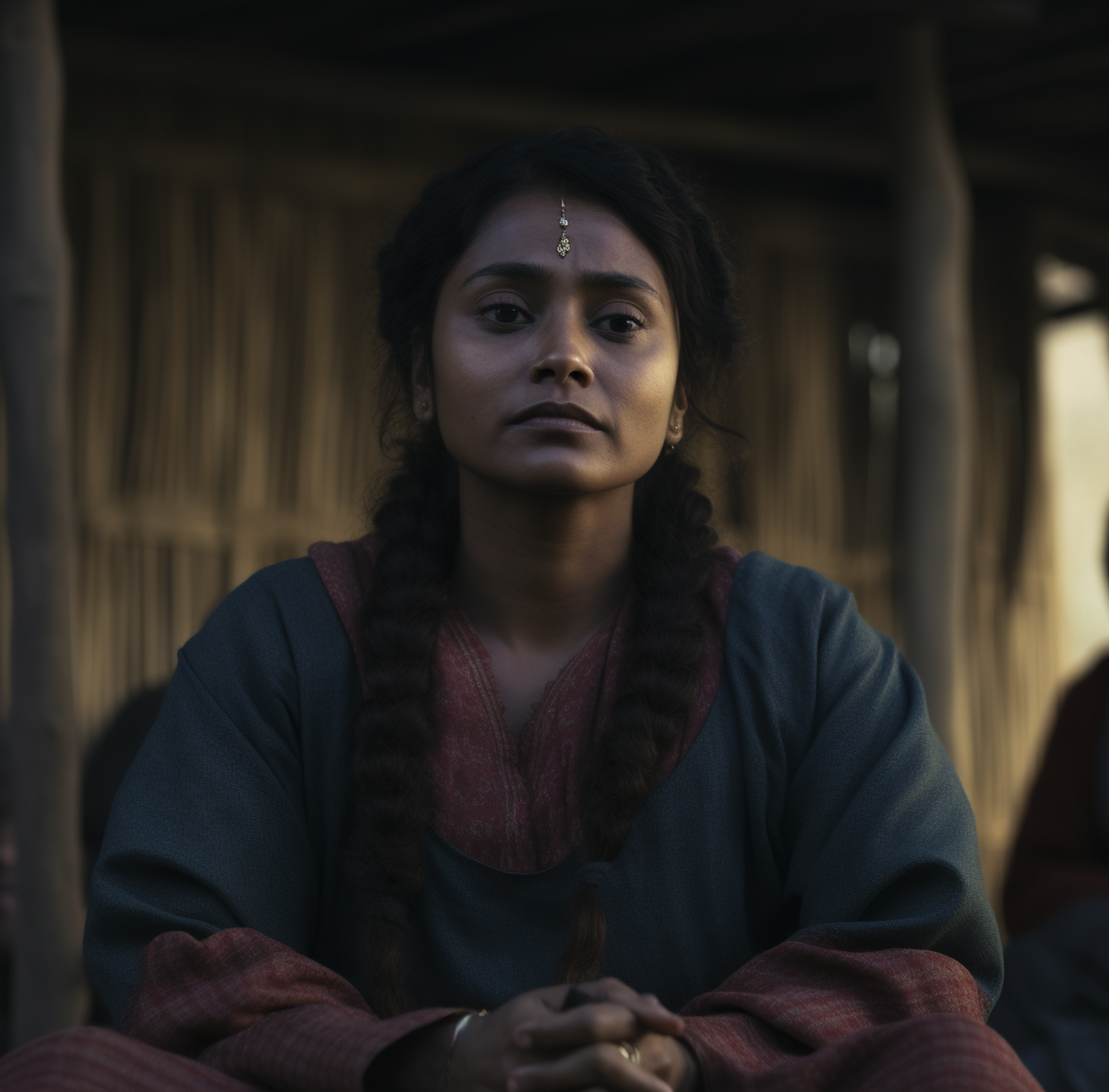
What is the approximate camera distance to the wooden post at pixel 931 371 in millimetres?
4578

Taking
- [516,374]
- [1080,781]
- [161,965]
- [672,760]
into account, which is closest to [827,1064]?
[672,760]

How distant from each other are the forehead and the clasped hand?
1067mm

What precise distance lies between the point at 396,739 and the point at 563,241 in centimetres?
80

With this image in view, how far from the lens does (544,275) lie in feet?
7.79

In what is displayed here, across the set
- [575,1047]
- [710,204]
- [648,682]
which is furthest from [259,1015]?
[710,204]

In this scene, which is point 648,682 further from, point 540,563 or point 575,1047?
point 575,1047

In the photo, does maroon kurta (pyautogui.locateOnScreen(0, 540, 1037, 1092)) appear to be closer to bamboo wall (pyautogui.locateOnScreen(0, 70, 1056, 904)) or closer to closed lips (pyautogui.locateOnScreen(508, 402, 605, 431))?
closed lips (pyautogui.locateOnScreen(508, 402, 605, 431))

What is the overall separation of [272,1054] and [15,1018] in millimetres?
1635

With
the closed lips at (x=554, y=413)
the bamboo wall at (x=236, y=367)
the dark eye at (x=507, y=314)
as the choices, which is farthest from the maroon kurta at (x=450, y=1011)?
the bamboo wall at (x=236, y=367)

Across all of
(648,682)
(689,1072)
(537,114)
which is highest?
(537,114)

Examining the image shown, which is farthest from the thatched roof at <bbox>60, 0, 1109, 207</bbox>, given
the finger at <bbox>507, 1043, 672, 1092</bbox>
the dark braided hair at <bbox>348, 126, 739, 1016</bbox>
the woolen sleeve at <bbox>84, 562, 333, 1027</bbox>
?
the finger at <bbox>507, 1043, 672, 1092</bbox>

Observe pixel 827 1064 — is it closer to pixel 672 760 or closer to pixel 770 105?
pixel 672 760

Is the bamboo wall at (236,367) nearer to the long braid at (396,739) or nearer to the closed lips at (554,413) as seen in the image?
the long braid at (396,739)

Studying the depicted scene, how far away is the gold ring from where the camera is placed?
6.26 feet
